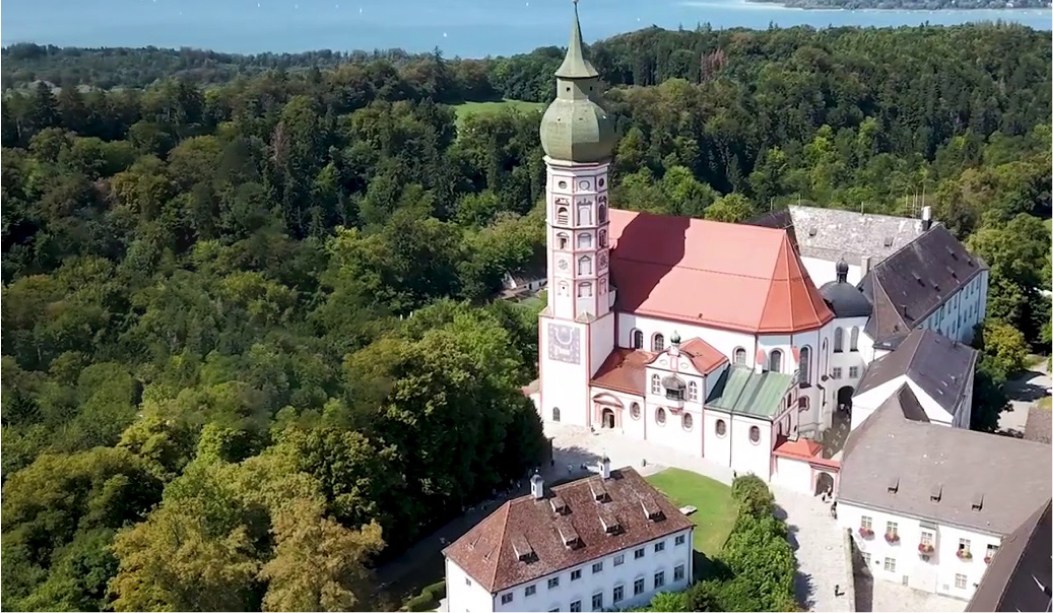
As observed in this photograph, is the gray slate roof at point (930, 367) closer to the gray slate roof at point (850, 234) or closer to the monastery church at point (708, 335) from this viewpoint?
the monastery church at point (708, 335)

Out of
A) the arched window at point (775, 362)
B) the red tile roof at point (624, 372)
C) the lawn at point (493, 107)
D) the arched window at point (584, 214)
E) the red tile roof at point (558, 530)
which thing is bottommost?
the red tile roof at point (558, 530)

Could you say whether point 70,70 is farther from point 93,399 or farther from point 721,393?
point 721,393

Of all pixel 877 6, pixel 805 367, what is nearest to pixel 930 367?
pixel 805 367

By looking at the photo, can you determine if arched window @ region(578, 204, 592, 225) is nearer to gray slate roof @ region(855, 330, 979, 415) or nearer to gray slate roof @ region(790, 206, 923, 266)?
gray slate roof @ region(855, 330, 979, 415)

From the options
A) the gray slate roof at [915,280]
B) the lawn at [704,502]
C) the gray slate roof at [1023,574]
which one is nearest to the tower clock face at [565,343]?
the lawn at [704,502]

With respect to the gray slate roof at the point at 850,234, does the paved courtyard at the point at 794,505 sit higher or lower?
lower

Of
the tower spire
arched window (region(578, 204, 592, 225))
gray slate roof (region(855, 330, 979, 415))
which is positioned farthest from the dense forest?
the tower spire

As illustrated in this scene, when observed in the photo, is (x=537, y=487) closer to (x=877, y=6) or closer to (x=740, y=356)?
(x=740, y=356)

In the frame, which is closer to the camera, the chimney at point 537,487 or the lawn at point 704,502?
the chimney at point 537,487
